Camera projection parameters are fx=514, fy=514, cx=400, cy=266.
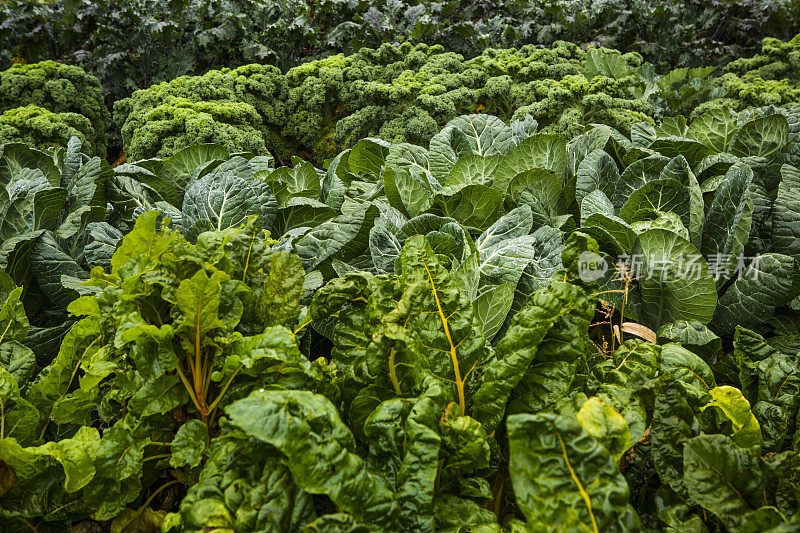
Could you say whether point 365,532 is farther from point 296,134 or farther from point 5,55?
point 5,55

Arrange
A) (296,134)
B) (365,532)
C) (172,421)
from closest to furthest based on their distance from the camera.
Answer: (365,532) < (172,421) < (296,134)

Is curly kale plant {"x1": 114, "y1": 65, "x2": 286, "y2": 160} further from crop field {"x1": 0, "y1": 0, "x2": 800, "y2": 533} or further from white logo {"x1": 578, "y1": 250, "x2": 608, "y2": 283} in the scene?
white logo {"x1": 578, "y1": 250, "x2": 608, "y2": 283}

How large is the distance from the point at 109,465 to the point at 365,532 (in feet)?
1.70

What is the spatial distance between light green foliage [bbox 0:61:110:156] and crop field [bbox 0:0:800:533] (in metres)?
3.20

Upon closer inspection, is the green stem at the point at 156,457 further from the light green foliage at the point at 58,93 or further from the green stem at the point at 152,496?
the light green foliage at the point at 58,93

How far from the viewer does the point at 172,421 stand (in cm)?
108

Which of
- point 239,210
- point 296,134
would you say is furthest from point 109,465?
point 296,134

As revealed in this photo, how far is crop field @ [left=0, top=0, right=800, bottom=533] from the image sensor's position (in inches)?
33.7

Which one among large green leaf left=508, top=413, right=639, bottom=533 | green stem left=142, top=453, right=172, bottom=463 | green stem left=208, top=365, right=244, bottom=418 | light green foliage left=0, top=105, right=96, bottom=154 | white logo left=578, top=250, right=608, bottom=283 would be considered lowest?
light green foliage left=0, top=105, right=96, bottom=154

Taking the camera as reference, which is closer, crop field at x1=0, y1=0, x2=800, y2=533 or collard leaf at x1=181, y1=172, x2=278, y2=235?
crop field at x1=0, y1=0, x2=800, y2=533

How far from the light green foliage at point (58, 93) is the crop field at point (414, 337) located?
3203mm

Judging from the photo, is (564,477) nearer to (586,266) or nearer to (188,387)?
(586,266)

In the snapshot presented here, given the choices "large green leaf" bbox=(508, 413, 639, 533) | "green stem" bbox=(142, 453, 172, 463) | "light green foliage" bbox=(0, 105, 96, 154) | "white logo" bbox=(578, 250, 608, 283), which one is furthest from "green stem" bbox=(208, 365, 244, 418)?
"light green foliage" bbox=(0, 105, 96, 154)

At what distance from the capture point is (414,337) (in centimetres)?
101
